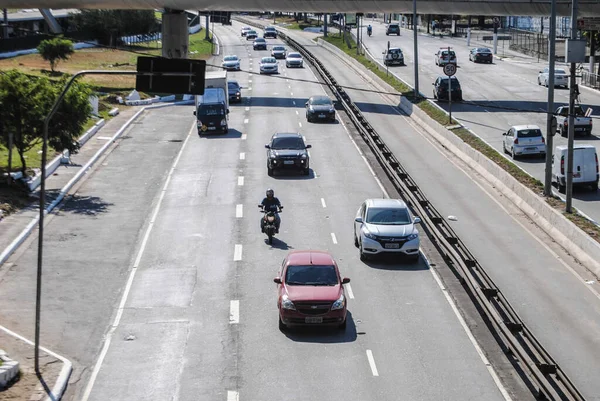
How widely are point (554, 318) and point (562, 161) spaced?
15276mm

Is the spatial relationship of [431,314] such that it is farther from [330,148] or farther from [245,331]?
[330,148]

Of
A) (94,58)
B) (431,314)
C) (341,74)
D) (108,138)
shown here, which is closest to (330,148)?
(108,138)

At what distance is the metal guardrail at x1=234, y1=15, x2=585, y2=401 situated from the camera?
19656 millimetres

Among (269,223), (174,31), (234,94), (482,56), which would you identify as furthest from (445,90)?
(269,223)

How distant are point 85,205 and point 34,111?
4.25 m

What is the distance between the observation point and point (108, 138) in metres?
54.7

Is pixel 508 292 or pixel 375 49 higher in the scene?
pixel 375 49

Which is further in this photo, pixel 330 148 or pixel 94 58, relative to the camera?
pixel 94 58

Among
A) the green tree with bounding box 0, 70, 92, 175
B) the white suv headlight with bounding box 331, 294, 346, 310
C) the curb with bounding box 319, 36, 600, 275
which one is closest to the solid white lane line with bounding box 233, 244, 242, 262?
the white suv headlight with bounding box 331, 294, 346, 310

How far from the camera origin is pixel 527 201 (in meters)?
38.4

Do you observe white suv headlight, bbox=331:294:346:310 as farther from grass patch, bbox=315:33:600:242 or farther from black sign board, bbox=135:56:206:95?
grass patch, bbox=315:33:600:242

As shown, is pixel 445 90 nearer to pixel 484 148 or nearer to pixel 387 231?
pixel 484 148

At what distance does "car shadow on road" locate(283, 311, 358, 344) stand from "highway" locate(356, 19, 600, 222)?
1514cm

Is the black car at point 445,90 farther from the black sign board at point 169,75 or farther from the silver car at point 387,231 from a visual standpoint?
the black sign board at point 169,75
